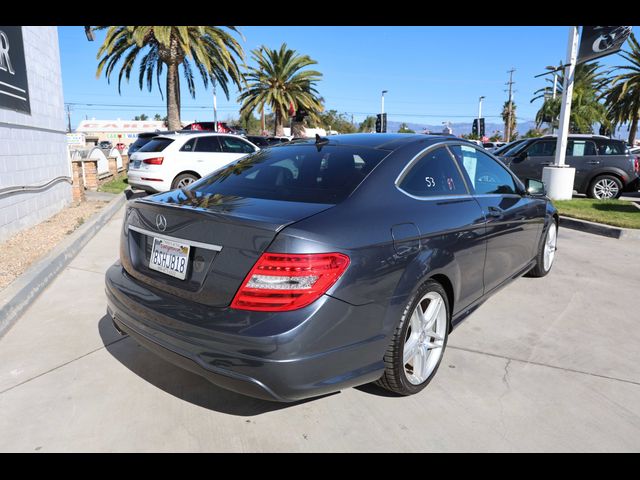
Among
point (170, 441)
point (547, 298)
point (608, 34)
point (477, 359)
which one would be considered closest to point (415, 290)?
point (477, 359)

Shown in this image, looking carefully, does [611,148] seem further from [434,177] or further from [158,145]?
[158,145]

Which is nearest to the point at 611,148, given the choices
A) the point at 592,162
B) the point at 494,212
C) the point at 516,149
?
the point at 592,162

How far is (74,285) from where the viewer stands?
15.8 feet

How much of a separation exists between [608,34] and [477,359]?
9471mm

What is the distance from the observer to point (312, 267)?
2152mm

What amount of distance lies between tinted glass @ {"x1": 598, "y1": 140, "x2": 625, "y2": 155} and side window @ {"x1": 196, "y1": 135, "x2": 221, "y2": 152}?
929 centimetres

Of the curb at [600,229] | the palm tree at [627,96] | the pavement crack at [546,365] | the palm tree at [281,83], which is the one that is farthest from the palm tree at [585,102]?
the pavement crack at [546,365]

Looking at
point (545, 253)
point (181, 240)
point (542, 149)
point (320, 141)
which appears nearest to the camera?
point (181, 240)

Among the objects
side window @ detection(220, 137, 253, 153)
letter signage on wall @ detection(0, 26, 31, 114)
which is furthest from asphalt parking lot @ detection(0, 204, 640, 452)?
side window @ detection(220, 137, 253, 153)

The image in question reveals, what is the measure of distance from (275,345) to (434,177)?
A: 171 centimetres

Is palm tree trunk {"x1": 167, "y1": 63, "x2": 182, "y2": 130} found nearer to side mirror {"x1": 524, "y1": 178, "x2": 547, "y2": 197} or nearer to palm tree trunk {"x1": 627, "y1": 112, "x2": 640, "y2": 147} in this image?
side mirror {"x1": 524, "y1": 178, "x2": 547, "y2": 197}

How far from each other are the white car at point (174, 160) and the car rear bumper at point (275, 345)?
26.0 feet
